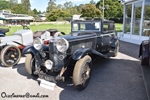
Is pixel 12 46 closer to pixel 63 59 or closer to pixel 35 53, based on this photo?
pixel 35 53

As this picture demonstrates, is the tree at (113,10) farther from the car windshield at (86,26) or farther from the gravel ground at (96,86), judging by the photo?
the gravel ground at (96,86)

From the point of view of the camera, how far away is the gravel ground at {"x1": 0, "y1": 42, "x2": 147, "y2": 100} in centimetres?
313

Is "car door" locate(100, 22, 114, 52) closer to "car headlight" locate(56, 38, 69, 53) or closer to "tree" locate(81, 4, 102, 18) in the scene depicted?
"car headlight" locate(56, 38, 69, 53)

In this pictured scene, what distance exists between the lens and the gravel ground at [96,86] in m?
3.13

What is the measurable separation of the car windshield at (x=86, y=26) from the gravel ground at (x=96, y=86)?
1280 millimetres

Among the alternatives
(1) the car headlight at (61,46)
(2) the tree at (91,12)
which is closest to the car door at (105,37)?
(1) the car headlight at (61,46)

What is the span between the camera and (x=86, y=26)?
4.93 metres

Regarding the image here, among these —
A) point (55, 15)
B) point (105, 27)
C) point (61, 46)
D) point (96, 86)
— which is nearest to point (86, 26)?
point (105, 27)

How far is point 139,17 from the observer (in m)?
9.92

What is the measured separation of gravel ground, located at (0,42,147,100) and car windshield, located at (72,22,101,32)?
→ 1280mm

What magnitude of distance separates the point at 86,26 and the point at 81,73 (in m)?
2.15

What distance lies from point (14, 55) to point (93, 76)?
114 inches

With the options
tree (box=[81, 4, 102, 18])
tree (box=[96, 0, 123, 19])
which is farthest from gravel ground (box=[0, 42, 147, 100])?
tree (box=[96, 0, 123, 19])

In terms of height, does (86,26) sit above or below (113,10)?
below
